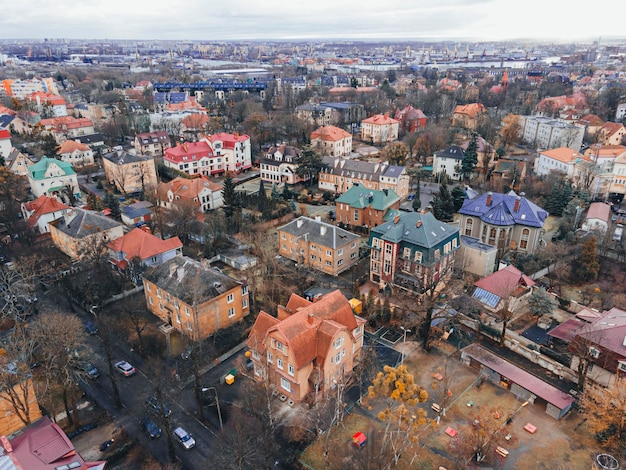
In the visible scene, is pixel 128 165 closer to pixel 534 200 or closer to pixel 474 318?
pixel 474 318

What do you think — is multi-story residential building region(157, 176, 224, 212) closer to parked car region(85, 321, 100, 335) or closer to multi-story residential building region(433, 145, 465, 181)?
parked car region(85, 321, 100, 335)

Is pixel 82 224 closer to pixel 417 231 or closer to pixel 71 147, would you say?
pixel 417 231

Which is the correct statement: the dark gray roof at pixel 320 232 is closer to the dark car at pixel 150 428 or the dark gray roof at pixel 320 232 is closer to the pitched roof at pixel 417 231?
the pitched roof at pixel 417 231

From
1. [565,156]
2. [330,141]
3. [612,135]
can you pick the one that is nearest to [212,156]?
[330,141]

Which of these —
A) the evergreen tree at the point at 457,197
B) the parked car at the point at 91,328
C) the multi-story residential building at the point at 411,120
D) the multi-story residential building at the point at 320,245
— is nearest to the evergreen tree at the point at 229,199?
the multi-story residential building at the point at 320,245

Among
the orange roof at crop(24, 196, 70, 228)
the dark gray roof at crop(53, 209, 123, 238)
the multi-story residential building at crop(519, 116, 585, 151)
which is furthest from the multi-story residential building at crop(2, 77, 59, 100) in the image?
the multi-story residential building at crop(519, 116, 585, 151)

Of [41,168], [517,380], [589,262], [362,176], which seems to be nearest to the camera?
[517,380]

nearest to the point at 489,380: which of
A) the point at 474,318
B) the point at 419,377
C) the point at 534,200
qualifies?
the point at 419,377
